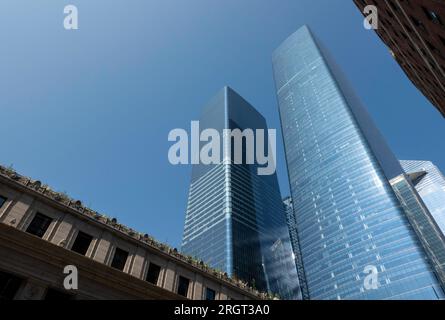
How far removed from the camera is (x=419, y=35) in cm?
2788

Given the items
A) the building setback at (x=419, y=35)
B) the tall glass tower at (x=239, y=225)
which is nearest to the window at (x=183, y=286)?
the building setback at (x=419, y=35)

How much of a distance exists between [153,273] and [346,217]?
13006 centimetres

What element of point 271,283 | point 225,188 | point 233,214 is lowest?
point 271,283

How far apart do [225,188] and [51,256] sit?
13551cm

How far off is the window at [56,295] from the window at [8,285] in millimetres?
1730

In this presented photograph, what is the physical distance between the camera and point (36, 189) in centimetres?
2245

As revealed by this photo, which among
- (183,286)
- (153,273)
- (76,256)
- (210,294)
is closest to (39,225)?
(76,256)

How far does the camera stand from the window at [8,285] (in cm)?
1789

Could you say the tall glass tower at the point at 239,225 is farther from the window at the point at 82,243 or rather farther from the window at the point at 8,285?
the window at the point at 8,285

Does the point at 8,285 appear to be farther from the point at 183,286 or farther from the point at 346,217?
the point at 346,217

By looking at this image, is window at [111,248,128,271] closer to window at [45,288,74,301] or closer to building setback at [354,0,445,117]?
window at [45,288,74,301]
